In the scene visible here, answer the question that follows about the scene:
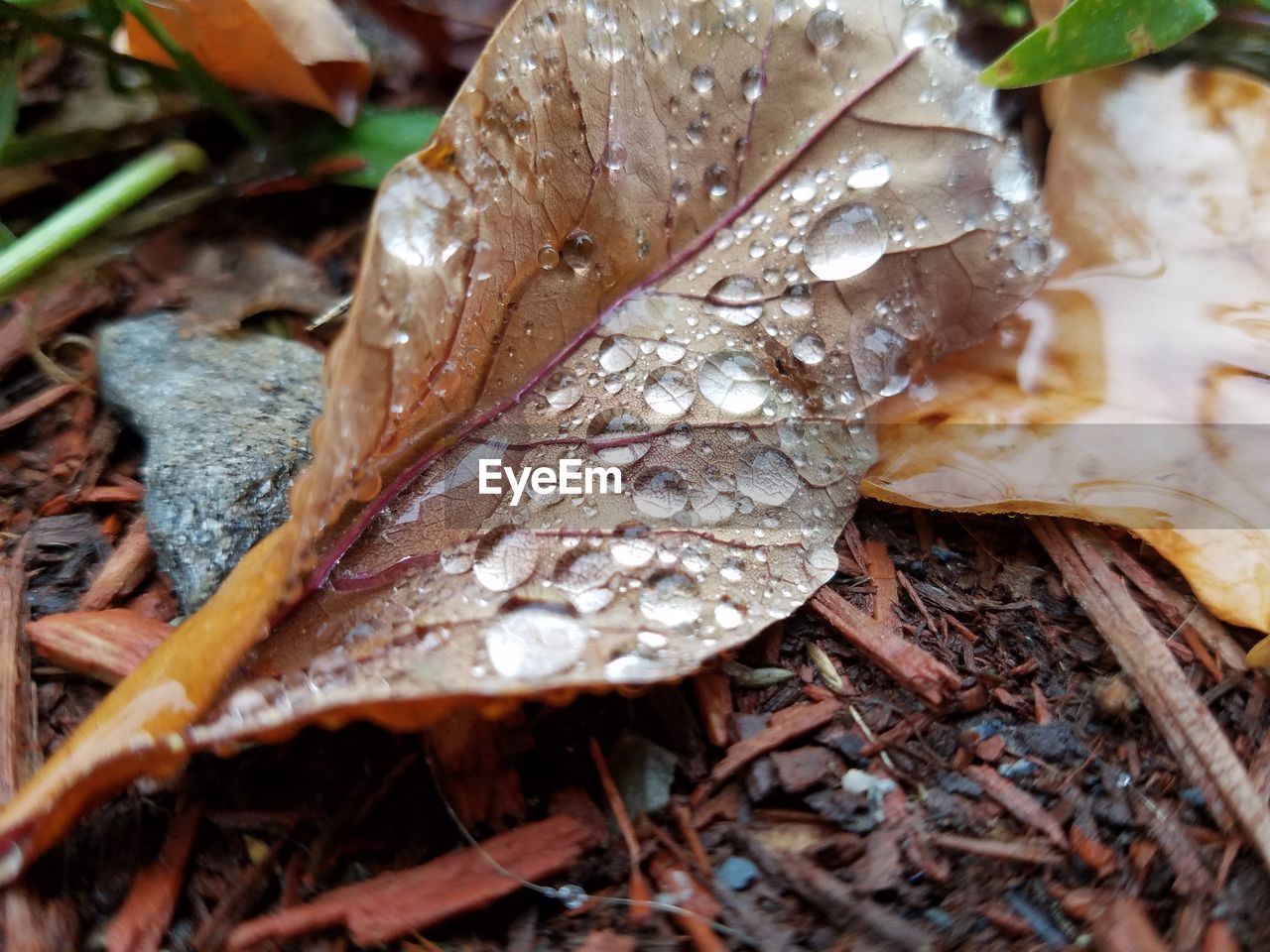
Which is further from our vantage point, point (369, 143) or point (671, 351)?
point (369, 143)

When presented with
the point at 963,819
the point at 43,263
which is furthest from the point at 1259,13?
the point at 43,263

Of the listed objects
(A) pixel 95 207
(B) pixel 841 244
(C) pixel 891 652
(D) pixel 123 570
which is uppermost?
(A) pixel 95 207

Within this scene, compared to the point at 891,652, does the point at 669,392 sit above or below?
above

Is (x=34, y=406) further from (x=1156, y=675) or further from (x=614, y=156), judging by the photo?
(x=1156, y=675)

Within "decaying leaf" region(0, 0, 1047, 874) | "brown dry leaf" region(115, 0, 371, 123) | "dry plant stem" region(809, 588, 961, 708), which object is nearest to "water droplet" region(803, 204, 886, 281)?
"decaying leaf" region(0, 0, 1047, 874)

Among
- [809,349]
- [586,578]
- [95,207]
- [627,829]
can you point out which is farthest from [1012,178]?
[95,207]

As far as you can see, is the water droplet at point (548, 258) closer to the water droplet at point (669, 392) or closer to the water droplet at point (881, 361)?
the water droplet at point (669, 392)

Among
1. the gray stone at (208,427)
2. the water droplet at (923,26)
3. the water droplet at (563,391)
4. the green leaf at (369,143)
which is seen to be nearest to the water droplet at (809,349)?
the water droplet at (563,391)
